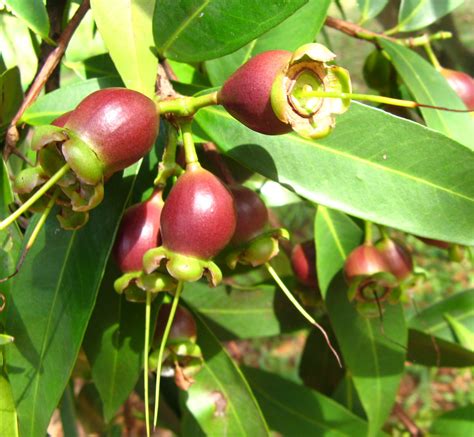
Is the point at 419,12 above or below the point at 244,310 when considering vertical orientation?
above

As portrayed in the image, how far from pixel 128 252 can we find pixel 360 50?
83.7 inches

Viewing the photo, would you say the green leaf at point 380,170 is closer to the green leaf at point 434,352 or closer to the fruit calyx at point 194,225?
the fruit calyx at point 194,225

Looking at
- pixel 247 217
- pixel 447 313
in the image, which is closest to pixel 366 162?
pixel 247 217

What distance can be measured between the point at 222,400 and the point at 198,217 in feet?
1.46

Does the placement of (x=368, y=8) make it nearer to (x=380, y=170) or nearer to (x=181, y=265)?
(x=380, y=170)

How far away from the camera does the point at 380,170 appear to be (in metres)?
0.82

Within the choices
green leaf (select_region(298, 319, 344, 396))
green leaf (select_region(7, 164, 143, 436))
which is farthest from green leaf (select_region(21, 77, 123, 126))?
green leaf (select_region(298, 319, 344, 396))

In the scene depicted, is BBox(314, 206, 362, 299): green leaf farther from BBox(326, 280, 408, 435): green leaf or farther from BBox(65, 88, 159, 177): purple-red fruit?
BBox(65, 88, 159, 177): purple-red fruit

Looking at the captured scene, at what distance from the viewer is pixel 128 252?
30.2 inches

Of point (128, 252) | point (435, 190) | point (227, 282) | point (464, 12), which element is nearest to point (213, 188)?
point (128, 252)

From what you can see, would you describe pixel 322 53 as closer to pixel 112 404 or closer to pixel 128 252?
pixel 128 252

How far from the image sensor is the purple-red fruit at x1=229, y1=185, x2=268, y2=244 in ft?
2.58

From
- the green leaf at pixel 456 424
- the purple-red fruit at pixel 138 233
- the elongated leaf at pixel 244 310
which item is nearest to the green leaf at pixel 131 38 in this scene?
the purple-red fruit at pixel 138 233

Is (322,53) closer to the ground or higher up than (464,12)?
higher up
